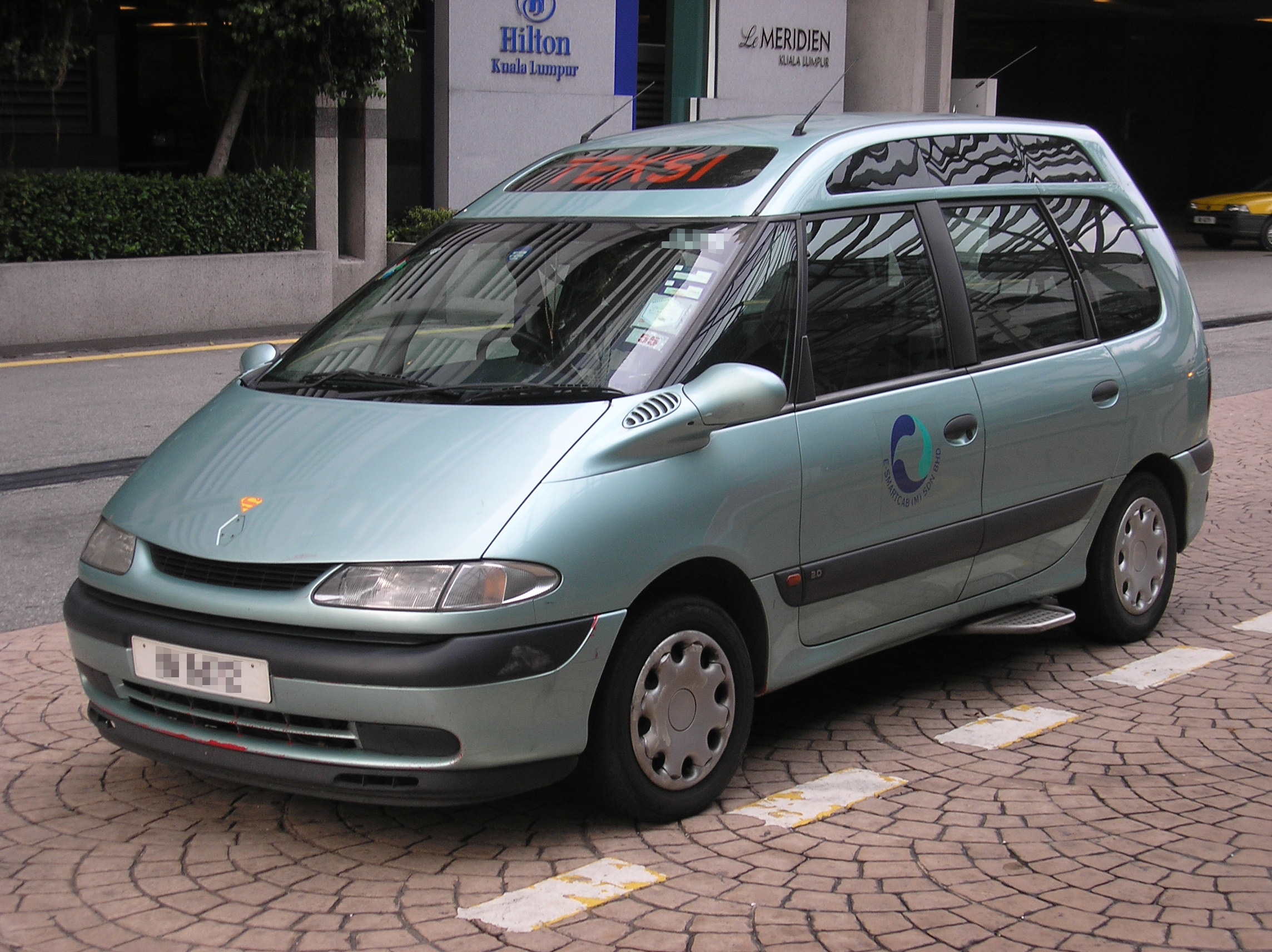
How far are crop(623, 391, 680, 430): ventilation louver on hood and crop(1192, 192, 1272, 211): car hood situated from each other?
27878 mm

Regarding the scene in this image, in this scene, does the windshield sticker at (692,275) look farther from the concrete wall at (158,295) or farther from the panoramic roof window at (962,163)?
the concrete wall at (158,295)

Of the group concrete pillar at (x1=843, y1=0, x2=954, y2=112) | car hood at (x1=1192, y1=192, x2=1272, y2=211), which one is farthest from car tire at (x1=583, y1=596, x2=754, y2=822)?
car hood at (x1=1192, y1=192, x2=1272, y2=211)

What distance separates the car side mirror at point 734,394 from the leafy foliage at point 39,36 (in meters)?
12.0

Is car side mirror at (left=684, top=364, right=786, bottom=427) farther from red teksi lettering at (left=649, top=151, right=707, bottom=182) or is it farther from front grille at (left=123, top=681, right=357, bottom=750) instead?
front grille at (left=123, top=681, right=357, bottom=750)

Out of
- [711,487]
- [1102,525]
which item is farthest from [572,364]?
[1102,525]

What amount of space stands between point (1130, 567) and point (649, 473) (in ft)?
8.70

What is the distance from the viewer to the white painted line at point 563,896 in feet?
12.1

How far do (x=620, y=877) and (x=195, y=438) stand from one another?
5.79ft

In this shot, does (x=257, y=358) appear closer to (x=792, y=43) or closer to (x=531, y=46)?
(x=531, y=46)

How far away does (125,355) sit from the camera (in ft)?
46.4

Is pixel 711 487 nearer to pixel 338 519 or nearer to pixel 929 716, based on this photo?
pixel 338 519

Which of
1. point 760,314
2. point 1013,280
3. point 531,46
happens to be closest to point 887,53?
point 531,46

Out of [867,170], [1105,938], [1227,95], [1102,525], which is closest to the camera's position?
[1105,938]

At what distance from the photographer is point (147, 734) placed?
4105 mm
